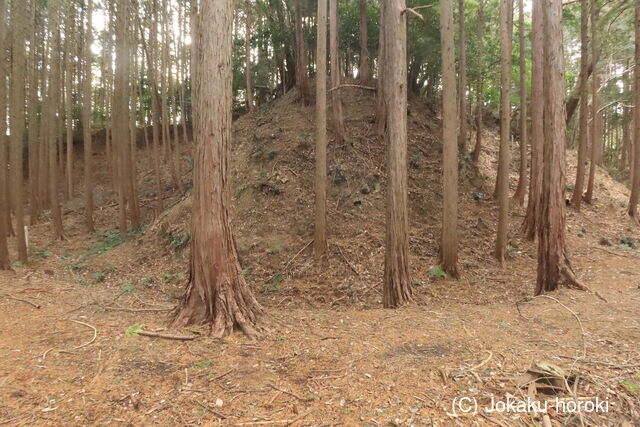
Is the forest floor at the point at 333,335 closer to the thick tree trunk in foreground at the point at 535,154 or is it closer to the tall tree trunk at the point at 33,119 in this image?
the thick tree trunk in foreground at the point at 535,154

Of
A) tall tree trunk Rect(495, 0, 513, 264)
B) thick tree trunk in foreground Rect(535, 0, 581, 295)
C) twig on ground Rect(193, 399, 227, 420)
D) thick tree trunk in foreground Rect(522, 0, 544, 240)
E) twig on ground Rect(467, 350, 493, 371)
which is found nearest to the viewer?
twig on ground Rect(193, 399, 227, 420)

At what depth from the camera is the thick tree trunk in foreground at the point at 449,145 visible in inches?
312

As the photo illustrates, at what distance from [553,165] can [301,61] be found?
11.4m

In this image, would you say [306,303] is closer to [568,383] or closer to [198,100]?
[198,100]

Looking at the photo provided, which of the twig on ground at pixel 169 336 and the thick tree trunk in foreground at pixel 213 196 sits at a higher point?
the thick tree trunk in foreground at pixel 213 196

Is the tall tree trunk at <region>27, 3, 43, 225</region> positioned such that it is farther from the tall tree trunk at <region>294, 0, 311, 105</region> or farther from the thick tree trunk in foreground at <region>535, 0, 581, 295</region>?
the thick tree trunk in foreground at <region>535, 0, 581, 295</region>

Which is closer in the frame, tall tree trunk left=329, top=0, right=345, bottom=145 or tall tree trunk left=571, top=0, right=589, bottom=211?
tall tree trunk left=329, top=0, right=345, bottom=145

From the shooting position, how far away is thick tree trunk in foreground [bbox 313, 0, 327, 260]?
347 inches

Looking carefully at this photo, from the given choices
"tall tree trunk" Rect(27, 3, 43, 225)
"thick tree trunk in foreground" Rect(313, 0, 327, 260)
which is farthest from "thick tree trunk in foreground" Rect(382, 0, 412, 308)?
"tall tree trunk" Rect(27, 3, 43, 225)

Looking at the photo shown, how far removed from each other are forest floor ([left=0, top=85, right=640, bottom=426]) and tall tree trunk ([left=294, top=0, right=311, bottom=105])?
5994 mm

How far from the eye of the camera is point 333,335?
15.3ft

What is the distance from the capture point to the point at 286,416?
283cm

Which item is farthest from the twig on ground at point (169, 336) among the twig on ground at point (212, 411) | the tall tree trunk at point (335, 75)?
the tall tree trunk at point (335, 75)

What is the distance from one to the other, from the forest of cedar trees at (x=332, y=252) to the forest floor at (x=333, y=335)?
1.3 inches
